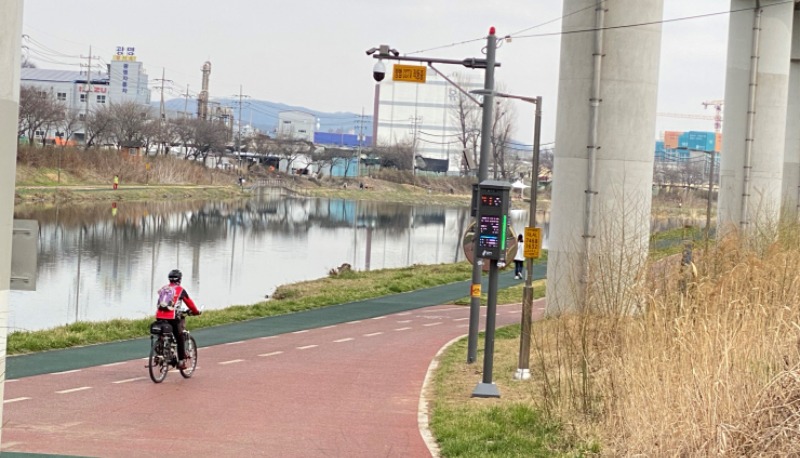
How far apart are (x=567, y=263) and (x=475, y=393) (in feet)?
36.1

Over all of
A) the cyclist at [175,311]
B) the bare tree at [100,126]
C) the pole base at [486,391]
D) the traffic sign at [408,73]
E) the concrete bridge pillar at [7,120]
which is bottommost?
the pole base at [486,391]

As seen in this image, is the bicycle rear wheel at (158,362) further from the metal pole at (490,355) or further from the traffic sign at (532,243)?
the traffic sign at (532,243)

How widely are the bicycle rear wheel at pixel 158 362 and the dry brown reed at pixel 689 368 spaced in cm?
634

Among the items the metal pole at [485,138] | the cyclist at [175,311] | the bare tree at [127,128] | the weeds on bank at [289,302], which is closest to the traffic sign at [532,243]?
the metal pole at [485,138]

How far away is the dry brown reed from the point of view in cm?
1034

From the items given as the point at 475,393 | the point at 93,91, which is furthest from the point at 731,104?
the point at 93,91

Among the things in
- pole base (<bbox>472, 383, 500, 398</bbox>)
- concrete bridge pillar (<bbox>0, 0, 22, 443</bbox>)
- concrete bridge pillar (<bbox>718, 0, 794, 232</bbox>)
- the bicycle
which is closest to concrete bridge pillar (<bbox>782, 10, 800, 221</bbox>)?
concrete bridge pillar (<bbox>718, 0, 794, 232</bbox>)

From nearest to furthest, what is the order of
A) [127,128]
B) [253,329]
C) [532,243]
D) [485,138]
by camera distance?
[532,243] → [485,138] → [253,329] → [127,128]

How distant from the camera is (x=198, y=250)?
2184 inches

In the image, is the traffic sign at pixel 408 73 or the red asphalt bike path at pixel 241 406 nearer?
the red asphalt bike path at pixel 241 406

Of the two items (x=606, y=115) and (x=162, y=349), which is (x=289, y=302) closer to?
(x=606, y=115)

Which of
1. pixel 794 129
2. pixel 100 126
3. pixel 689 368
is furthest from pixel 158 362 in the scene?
pixel 100 126

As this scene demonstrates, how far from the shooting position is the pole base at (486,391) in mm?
16812

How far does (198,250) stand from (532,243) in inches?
1504
